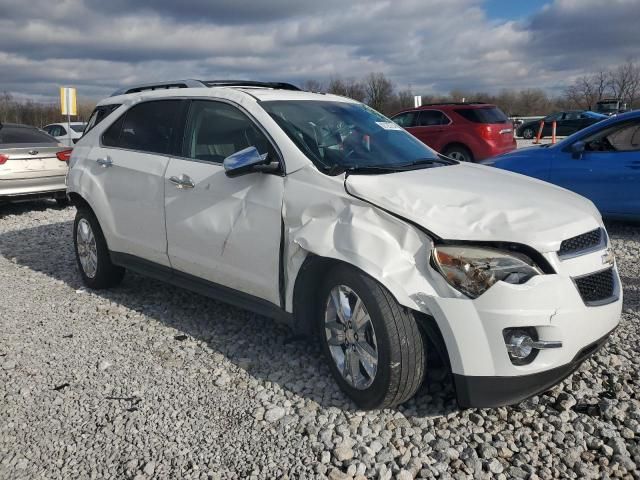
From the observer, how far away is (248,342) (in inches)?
166

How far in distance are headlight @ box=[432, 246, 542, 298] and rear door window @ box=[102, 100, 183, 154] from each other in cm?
253

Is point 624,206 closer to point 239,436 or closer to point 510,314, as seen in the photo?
point 510,314

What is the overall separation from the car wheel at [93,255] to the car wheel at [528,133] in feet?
94.9

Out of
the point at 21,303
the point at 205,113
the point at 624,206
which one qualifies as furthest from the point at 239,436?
the point at 624,206

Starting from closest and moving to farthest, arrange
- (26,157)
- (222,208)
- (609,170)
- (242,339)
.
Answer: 1. (222,208)
2. (242,339)
3. (609,170)
4. (26,157)

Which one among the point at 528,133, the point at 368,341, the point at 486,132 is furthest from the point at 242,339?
the point at 528,133

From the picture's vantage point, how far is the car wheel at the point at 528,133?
30809 mm

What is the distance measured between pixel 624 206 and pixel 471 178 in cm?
428

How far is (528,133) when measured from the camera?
30.9 m

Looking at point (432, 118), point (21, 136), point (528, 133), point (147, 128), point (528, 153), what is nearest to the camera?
point (147, 128)

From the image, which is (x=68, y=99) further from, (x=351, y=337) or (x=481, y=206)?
(x=481, y=206)

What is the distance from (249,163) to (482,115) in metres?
10.8

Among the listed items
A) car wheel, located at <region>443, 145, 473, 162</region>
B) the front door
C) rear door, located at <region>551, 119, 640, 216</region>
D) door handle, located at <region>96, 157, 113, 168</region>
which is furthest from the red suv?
the front door

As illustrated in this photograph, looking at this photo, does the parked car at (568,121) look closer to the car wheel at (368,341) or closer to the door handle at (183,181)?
the door handle at (183,181)
